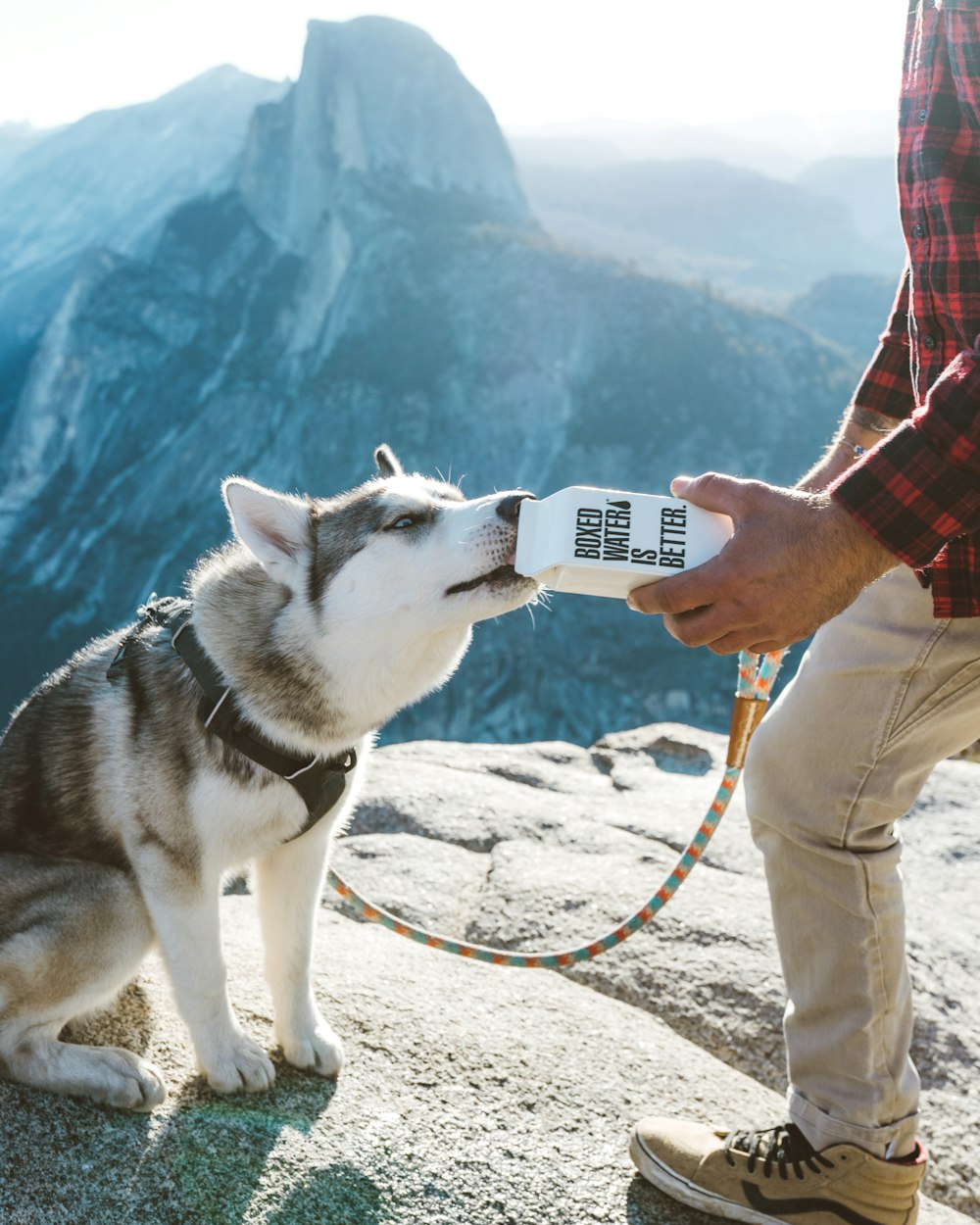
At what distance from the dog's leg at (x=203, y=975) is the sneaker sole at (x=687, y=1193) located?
110 cm

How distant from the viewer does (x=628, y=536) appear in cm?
206

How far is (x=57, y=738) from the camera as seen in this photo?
2996 mm

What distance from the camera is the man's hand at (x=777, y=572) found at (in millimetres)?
1947

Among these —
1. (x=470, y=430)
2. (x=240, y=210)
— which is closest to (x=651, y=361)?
(x=470, y=430)

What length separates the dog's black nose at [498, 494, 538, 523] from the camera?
2.56 meters

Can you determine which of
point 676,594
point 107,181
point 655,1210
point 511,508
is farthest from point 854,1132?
point 107,181

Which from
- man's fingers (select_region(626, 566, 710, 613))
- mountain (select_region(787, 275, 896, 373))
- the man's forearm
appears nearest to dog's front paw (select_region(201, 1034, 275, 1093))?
man's fingers (select_region(626, 566, 710, 613))

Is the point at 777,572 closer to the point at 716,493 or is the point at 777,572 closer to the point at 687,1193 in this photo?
the point at 716,493

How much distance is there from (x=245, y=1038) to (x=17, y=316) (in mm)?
83280

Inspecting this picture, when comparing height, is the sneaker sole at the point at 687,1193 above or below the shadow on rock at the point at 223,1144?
below

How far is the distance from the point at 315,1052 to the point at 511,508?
1.79 metres

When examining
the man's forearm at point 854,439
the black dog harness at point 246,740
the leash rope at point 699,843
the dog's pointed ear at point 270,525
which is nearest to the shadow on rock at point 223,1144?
the leash rope at point 699,843

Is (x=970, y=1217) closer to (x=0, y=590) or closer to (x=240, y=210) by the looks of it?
(x=0, y=590)

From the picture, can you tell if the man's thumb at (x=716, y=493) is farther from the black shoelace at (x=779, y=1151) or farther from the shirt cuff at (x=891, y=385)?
the black shoelace at (x=779, y=1151)
